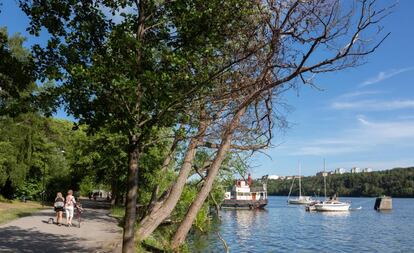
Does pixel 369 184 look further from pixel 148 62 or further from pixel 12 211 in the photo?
pixel 148 62

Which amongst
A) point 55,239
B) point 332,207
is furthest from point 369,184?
point 55,239

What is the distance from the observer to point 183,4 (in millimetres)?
9312

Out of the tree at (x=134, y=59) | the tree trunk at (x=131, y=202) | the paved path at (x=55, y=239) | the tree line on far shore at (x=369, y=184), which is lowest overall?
the paved path at (x=55, y=239)

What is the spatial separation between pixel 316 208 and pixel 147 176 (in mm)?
70638

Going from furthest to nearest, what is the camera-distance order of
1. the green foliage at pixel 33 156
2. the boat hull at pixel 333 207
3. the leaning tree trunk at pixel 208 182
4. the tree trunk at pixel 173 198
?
the boat hull at pixel 333 207 < the green foliage at pixel 33 156 < the tree trunk at pixel 173 198 < the leaning tree trunk at pixel 208 182

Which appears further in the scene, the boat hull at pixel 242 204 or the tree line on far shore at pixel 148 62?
the boat hull at pixel 242 204

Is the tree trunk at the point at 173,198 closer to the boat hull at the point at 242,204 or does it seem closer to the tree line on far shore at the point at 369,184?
the boat hull at the point at 242,204

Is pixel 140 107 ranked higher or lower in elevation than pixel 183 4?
lower

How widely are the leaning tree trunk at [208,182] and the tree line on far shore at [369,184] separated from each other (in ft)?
515

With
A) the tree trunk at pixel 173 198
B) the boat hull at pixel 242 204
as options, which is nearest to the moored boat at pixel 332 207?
the boat hull at pixel 242 204

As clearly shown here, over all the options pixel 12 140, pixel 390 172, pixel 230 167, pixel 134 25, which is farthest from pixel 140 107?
pixel 390 172

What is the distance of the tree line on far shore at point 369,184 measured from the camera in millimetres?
163125

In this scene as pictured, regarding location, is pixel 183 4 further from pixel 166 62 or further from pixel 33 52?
pixel 33 52

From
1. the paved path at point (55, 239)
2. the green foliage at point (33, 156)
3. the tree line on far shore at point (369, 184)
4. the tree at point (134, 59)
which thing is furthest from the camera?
the tree line on far shore at point (369, 184)
